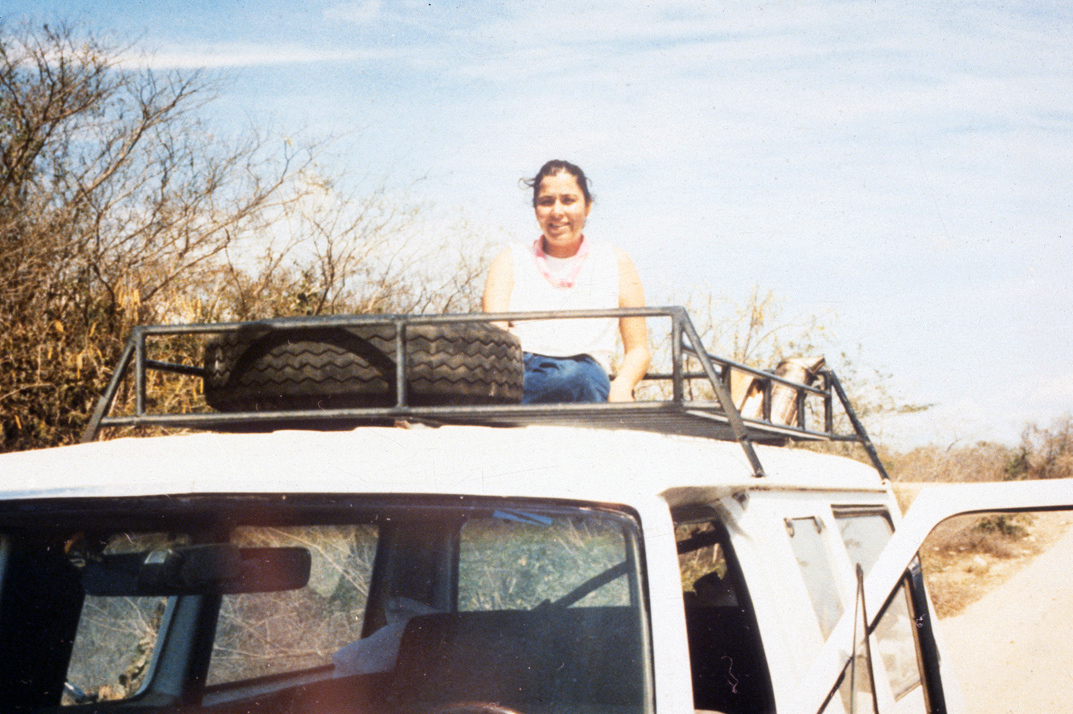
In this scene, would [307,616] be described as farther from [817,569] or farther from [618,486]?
[817,569]

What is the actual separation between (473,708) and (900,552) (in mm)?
825

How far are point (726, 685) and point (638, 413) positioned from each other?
96 cm

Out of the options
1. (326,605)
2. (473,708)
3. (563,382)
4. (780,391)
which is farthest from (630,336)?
(473,708)

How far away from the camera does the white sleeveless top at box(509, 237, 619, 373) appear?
327 cm

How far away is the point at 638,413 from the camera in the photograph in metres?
2.35

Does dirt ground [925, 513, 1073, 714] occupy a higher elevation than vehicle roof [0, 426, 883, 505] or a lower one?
lower

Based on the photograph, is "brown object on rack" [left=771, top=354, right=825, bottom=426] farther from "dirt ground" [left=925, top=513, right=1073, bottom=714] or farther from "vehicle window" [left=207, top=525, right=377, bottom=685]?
"vehicle window" [left=207, top=525, right=377, bottom=685]

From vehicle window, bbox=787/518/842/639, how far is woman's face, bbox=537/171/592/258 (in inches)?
52.7

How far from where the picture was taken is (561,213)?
3.62m

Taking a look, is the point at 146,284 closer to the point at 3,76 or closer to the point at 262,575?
the point at 3,76

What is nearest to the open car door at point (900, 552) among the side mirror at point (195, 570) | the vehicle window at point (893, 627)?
the vehicle window at point (893, 627)

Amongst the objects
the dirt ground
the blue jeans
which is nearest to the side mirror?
the blue jeans

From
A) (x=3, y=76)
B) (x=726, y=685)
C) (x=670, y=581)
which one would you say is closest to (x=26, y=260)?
(x=3, y=76)

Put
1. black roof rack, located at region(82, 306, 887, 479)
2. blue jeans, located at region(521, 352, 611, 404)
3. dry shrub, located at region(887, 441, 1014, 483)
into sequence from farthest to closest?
dry shrub, located at region(887, 441, 1014, 483) → blue jeans, located at region(521, 352, 611, 404) → black roof rack, located at region(82, 306, 887, 479)
